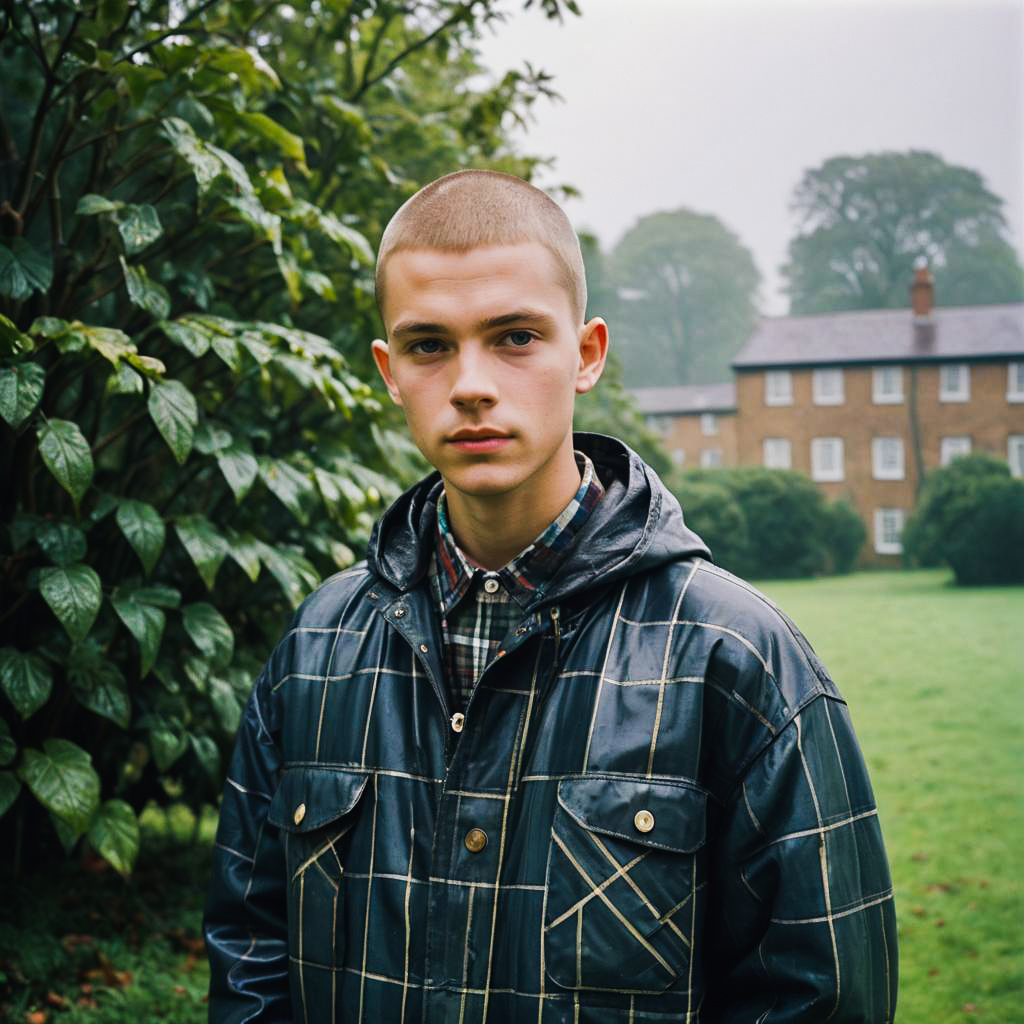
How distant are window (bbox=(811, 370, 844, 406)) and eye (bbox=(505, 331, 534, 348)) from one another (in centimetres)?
1276

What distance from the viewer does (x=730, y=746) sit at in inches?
49.9

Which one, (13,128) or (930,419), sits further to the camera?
(930,419)

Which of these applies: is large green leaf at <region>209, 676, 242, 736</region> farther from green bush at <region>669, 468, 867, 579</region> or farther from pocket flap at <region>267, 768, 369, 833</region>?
green bush at <region>669, 468, 867, 579</region>

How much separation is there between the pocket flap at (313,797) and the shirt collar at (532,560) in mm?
281

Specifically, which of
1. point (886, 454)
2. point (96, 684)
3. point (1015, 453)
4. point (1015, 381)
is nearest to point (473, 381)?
Answer: point (96, 684)

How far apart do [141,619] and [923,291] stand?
409 inches

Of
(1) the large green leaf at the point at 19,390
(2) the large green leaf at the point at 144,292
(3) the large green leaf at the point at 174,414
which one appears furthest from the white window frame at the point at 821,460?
(1) the large green leaf at the point at 19,390

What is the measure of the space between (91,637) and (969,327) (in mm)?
10847

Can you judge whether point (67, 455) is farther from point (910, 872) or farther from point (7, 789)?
point (910, 872)

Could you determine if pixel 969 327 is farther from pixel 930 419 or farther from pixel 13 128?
pixel 13 128


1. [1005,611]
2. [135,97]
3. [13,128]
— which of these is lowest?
[1005,611]

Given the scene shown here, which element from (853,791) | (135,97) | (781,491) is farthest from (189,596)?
(781,491)

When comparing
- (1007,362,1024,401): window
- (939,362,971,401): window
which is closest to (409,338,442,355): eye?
(1007,362,1024,401): window

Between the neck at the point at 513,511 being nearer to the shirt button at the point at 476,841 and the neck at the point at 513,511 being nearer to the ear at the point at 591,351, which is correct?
the ear at the point at 591,351
